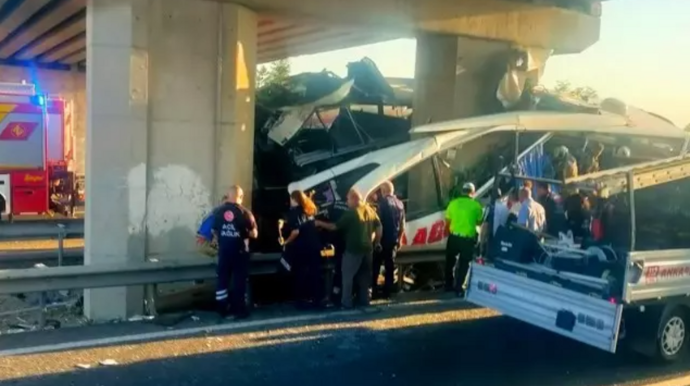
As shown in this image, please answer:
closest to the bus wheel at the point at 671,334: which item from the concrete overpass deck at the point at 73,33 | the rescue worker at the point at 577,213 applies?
the rescue worker at the point at 577,213

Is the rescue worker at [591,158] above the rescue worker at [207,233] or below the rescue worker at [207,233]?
above

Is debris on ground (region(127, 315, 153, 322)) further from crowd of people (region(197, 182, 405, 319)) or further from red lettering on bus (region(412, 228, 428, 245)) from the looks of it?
red lettering on bus (region(412, 228, 428, 245))

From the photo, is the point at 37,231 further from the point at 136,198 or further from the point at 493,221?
the point at 493,221

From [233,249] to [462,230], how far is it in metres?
3.35

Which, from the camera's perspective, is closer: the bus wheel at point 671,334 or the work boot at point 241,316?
the bus wheel at point 671,334

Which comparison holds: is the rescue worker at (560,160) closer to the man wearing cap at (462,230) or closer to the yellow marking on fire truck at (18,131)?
the man wearing cap at (462,230)

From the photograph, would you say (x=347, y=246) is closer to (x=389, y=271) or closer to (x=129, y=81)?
(x=389, y=271)

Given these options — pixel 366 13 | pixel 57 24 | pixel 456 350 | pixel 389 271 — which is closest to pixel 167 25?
pixel 366 13

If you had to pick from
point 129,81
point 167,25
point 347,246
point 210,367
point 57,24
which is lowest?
point 210,367

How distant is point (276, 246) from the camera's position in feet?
37.6

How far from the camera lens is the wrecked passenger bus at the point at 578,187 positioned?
7.15 metres

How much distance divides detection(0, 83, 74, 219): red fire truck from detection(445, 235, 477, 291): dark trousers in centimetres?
1205

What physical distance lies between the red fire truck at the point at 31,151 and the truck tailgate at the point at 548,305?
13.7m

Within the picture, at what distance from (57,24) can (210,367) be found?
1384 cm
